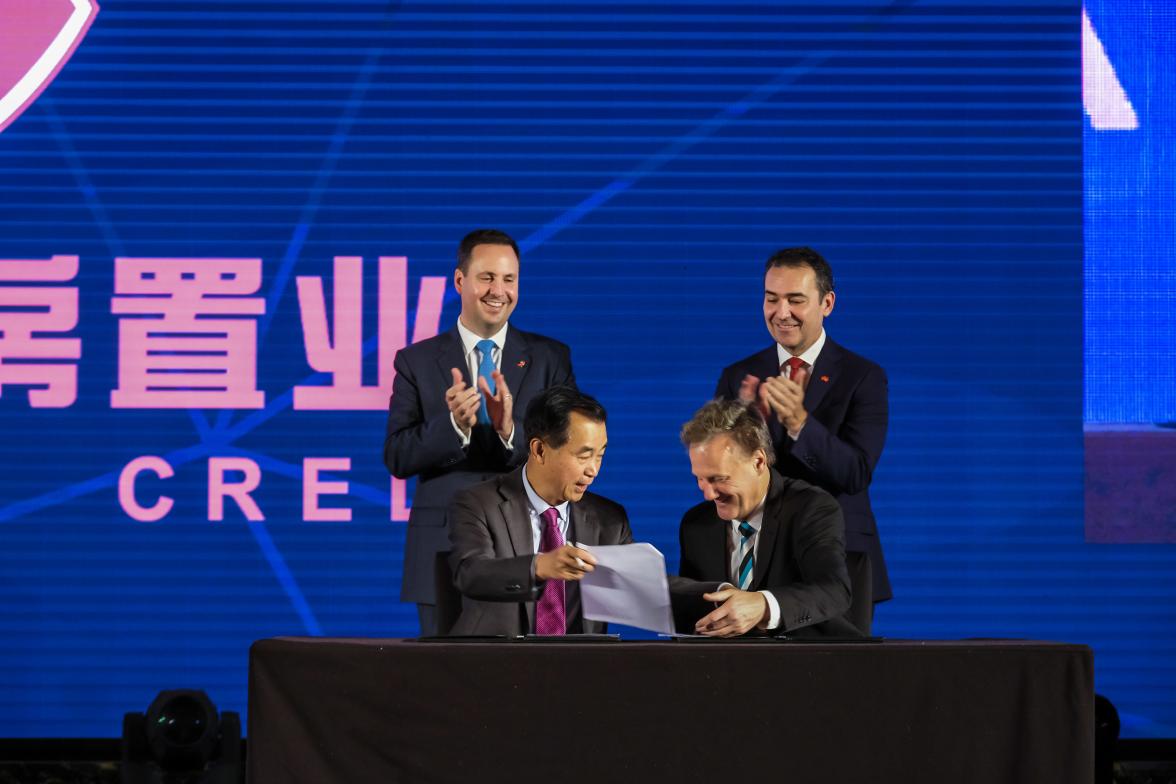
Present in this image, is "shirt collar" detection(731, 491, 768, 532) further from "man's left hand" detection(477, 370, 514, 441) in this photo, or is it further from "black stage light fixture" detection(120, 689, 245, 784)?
"black stage light fixture" detection(120, 689, 245, 784)

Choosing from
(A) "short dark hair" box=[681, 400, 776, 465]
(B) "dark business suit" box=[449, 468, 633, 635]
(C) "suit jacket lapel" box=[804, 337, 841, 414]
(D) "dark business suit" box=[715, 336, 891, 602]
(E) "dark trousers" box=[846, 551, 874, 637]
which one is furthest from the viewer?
(C) "suit jacket lapel" box=[804, 337, 841, 414]

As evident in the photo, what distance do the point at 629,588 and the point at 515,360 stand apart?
1.21m

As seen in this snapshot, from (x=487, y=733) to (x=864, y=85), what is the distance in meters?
2.80

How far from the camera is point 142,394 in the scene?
4227 mm

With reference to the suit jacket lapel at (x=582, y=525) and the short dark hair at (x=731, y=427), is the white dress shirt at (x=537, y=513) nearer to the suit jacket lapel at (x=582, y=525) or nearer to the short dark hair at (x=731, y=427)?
the suit jacket lapel at (x=582, y=525)

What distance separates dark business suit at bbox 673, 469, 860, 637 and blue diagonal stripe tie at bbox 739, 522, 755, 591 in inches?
0.7

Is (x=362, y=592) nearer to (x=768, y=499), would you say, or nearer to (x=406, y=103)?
(x=406, y=103)

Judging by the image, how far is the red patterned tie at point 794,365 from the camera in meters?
3.28

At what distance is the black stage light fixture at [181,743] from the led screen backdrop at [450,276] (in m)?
0.63

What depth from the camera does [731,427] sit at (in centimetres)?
264

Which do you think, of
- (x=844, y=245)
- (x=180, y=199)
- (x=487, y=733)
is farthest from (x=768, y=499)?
(x=180, y=199)

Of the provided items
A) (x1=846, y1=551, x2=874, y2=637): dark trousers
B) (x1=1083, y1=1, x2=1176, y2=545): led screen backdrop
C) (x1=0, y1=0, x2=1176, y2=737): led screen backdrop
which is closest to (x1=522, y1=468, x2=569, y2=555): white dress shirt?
(x1=846, y1=551, x2=874, y2=637): dark trousers

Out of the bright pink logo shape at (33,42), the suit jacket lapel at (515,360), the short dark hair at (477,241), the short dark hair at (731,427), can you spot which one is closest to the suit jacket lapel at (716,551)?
the short dark hair at (731,427)

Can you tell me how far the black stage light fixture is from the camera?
137 inches
